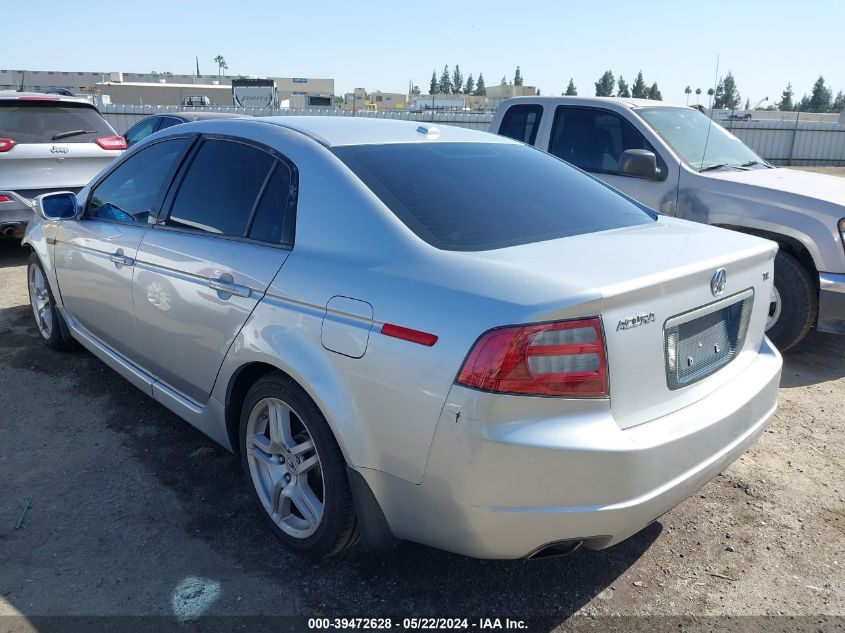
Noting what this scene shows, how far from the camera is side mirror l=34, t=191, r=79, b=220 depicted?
4.40 metres

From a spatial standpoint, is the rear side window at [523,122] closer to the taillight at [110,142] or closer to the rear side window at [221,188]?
the rear side window at [221,188]

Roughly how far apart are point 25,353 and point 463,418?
4.33 meters

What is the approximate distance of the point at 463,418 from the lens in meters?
2.09

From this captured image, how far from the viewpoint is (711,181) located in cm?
560

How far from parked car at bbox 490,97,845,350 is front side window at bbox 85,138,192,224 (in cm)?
368

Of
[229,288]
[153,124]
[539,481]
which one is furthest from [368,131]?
[153,124]

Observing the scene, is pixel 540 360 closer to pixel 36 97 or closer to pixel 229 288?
pixel 229 288

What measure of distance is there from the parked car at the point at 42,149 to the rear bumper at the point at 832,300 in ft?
23.8

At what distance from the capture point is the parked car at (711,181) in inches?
199

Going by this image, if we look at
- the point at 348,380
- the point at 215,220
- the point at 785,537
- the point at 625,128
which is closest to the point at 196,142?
the point at 215,220

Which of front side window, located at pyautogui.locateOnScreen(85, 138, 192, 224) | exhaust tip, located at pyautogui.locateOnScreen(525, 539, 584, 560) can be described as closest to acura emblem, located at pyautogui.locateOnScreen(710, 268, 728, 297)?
exhaust tip, located at pyautogui.locateOnScreen(525, 539, 584, 560)

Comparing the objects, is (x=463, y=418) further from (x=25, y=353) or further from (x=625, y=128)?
(x=625, y=128)

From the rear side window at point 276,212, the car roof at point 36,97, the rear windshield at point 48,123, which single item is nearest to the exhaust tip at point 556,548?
the rear side window at point 276,212

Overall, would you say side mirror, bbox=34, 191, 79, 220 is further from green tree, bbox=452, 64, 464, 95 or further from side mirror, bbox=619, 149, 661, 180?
green tree, bbox=452, 64, 464, 95
